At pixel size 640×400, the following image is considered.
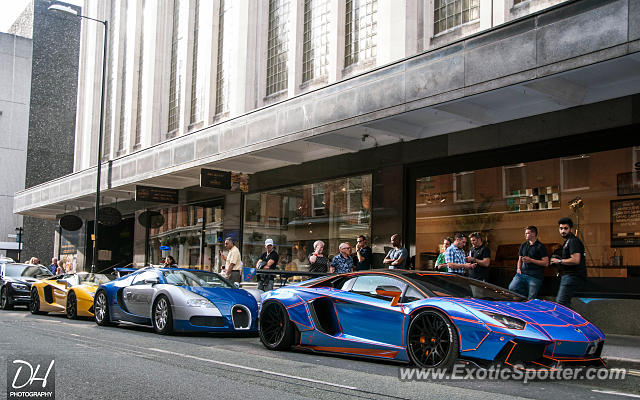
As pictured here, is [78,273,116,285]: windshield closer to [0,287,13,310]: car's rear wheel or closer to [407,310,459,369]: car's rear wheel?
[0,287,13,310]: car's rear wheel

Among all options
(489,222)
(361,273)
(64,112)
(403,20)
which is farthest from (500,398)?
(64,112)

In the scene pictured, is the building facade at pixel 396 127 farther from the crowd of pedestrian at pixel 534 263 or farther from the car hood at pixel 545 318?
the car hood at pixel 545 318

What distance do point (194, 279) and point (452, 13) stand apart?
802 cm

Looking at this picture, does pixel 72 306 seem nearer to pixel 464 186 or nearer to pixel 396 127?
pixel 396 127

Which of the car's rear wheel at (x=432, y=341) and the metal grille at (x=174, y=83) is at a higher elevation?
the metal grille at (x=174, y=83)

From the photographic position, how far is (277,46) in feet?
66.2

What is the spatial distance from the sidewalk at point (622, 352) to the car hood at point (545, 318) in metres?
1.19

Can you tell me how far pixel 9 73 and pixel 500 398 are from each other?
54693 mm

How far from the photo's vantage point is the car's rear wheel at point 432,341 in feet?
22.0

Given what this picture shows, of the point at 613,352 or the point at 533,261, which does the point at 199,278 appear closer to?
the point at 533,261

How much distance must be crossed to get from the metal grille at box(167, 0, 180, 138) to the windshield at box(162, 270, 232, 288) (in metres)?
14.0

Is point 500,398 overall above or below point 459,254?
below

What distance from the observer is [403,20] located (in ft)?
48.8

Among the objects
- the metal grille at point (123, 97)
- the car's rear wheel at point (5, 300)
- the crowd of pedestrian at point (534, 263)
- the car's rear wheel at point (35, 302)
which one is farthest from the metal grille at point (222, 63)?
the crowd of pedestrian at point (534, 263)
